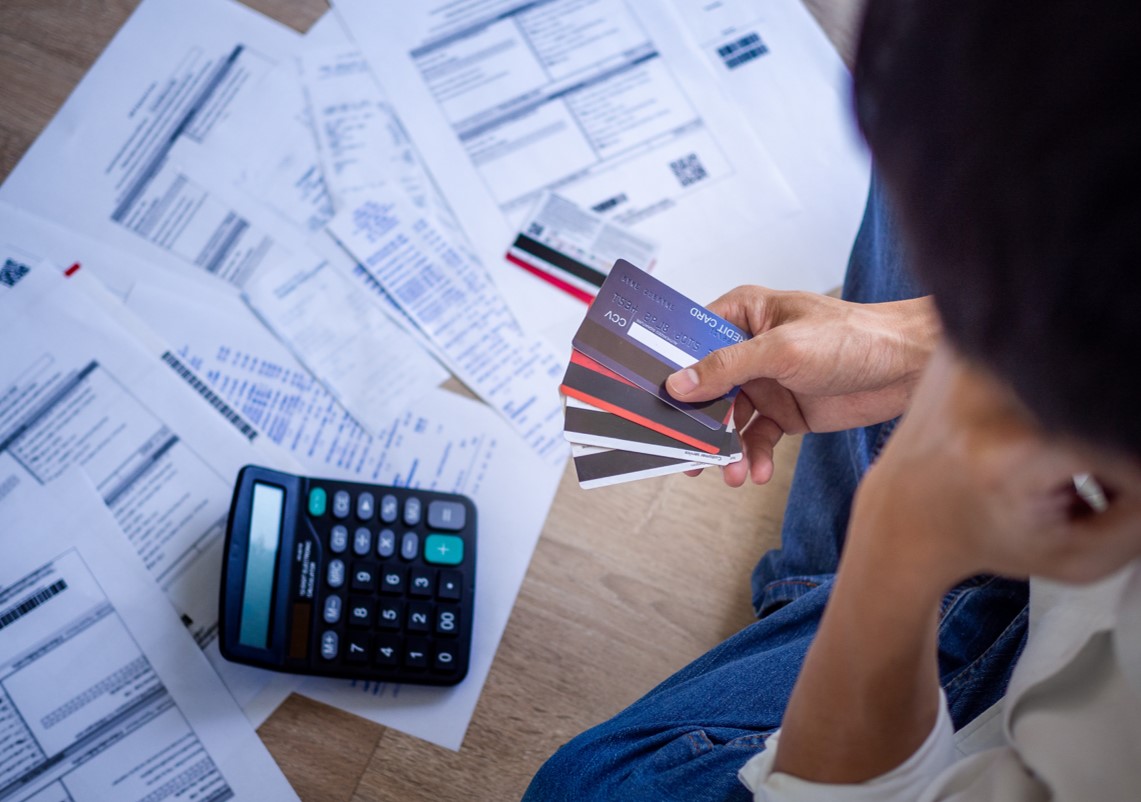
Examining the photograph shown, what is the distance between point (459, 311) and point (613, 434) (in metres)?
0.21

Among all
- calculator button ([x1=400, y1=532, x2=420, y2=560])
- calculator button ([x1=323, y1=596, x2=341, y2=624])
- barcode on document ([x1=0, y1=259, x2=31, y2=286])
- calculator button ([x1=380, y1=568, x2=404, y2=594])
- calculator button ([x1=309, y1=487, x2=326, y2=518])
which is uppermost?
barcode on document ([x1=0, y1=259, x2=31, y2=286])

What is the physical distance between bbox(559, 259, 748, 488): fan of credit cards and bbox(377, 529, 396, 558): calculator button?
0.16m

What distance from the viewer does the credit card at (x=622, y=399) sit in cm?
53

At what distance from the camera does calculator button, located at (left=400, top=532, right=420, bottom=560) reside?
1.98 ft

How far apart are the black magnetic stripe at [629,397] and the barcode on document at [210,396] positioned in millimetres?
263

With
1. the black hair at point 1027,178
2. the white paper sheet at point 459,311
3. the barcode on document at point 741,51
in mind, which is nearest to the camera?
the black hair at point 1027,178

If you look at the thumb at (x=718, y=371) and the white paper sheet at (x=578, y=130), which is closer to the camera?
the thumb at (x=718, y=371)

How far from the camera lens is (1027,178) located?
0.21m

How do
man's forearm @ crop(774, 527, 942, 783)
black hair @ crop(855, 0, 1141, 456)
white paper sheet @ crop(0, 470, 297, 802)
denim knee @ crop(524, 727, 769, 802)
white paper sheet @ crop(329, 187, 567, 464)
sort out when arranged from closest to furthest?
black hair @ crop(855, 0, 1141, 456) → man's forearm @ crop(774, 527, 942, 783) → denim knee @ crop(524, 727, 769, 802) → white paper sheet @ crop(0, 470, 297, 802) → white paper sheet @ crop(329, 187, 567, 464)

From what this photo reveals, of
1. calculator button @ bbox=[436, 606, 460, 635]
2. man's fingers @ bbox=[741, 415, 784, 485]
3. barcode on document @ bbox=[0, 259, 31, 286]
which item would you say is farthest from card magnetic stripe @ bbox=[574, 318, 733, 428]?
barcode on document @ bbox=[0, 259, 31, 286]

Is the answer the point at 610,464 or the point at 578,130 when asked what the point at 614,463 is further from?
the point at 578,130

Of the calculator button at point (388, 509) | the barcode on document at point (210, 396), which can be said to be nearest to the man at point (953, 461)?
the calculator button at point (388, 509)

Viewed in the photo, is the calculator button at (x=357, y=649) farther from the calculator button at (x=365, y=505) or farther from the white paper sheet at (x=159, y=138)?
the white paper sheet at (x=159, y=138)

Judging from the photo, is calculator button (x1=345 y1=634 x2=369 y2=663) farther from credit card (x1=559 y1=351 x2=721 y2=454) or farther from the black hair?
the black hair
